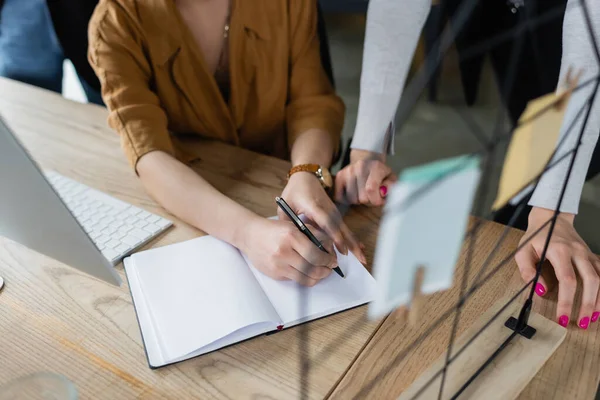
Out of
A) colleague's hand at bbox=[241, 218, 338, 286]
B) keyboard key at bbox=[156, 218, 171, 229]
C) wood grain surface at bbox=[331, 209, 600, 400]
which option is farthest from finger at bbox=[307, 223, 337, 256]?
keyboard key at bbox=[156, 218, 171, 229]

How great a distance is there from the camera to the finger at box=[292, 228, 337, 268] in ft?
2.01

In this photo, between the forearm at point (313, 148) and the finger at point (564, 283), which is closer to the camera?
the finger at point (564, 283)

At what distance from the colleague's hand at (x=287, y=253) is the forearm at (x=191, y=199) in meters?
0.03

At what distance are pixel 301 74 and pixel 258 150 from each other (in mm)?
196

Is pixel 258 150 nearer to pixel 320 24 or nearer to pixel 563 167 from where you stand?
pixel 320 24

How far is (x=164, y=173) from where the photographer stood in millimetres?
807

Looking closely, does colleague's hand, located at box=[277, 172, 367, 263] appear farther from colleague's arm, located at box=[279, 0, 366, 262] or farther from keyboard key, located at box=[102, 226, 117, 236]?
keyboard key, located at box=[102, 226, 117, 236]

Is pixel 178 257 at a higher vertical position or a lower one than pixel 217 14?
lower

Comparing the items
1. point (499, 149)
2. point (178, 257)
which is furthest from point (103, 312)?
point (499, 149)

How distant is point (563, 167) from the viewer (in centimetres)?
54

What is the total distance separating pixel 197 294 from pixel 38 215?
211 millimetres

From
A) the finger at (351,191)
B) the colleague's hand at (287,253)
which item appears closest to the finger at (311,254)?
the colleague's hand at (287,253)

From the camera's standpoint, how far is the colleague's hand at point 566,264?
575mm

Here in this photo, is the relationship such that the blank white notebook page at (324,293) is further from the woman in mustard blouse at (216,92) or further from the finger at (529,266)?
the finger at (529,266)
